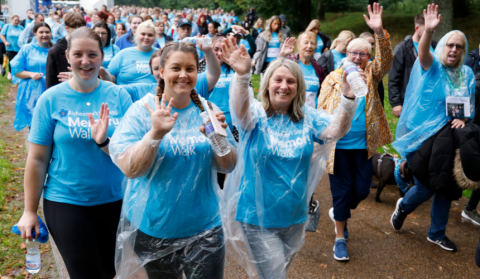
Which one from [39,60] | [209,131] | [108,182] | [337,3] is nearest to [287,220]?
[209,131]

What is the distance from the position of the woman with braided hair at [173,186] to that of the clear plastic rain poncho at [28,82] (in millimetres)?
4110

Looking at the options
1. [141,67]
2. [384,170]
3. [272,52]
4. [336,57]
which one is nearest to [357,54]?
[384,170]

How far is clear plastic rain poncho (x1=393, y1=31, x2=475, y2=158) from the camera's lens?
376cm

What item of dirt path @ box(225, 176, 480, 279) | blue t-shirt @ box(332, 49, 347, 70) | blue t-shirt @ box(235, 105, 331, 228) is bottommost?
dirt path @ box(225, 176, 480, 279)

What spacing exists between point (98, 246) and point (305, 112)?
1.50 meters

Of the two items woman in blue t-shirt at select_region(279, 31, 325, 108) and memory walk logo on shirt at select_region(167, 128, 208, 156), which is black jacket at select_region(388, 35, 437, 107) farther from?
memory walk logo on shirt at select_region(167, 128, 208, 156)

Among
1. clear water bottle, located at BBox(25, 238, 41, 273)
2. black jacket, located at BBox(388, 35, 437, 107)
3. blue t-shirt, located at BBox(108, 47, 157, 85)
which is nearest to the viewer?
clear water bottle, located at BBox(25, 238, 41, 273)

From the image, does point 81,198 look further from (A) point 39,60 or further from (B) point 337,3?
(B) point 337,3

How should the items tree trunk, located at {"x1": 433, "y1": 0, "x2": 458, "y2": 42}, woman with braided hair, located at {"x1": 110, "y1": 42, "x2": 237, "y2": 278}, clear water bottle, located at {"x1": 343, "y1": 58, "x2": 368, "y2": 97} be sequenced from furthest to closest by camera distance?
1. tree trunk, located at {"x1": 433, "y1": 0, "x2": 458, "y2": 42}
2. clear water bottle, located at {"x1": 343, "y1": 58, "x2": 368, "y2": 97}
3. woman with braided hair, located at {"x1": 110, "y1": 42, "x2": 237, "y2": 278}

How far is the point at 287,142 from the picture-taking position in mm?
2568

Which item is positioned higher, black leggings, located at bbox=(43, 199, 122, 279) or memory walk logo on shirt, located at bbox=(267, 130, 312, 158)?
memory walk logo on shirt, located at bbox=(267, 130, 312, 158)

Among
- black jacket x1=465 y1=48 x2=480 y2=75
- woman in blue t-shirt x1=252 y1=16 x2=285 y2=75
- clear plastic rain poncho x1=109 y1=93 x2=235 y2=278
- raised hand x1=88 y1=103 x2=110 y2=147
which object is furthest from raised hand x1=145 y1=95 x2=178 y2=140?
woman in blue t-shirt x1=252 y1=16 x2=285 y2=75

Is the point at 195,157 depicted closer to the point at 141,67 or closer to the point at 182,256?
the point at 182,256

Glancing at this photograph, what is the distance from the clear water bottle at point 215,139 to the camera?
6.42 ft
